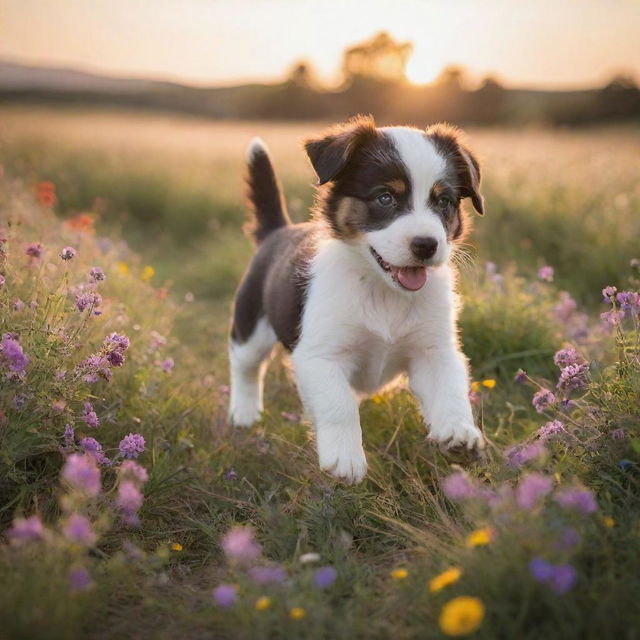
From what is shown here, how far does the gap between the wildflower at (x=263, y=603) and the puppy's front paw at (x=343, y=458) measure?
0.81 m

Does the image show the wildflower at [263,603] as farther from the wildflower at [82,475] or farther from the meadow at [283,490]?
the wildflower at [82,475]

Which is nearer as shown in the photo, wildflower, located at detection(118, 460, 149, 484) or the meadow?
the meadow

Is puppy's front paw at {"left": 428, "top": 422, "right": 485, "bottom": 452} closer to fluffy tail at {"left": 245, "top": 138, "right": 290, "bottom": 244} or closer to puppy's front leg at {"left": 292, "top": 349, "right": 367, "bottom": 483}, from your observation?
puppy's front leg at {"left": 292, "top": 349, "right": 367, "bottom": 483}

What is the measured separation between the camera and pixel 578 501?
1.90 metres

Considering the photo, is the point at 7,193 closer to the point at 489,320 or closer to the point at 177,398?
the point at 177,398

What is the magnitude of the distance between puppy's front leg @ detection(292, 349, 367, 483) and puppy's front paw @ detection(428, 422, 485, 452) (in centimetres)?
31

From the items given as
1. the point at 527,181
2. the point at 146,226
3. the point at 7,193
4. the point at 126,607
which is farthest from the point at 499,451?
the point at 146,226

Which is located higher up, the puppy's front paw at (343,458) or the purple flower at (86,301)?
the purple flower at (86,301)

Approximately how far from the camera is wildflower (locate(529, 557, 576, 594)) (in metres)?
1.67

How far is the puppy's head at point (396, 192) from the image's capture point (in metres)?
2.83

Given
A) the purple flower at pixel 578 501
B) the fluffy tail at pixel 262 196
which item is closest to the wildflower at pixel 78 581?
the purple flower at pixel 578 501

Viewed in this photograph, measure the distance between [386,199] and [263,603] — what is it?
69.4 inches

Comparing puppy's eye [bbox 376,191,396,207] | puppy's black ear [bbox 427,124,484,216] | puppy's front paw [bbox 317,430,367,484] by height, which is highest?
puppy's black ear [bbox 427,124,484,216]

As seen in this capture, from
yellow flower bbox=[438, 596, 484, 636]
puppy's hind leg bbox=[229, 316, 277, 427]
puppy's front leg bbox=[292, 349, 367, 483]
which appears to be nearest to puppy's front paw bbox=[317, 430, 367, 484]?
puppy's front leg bbox=[292, 349, 367, 483]
